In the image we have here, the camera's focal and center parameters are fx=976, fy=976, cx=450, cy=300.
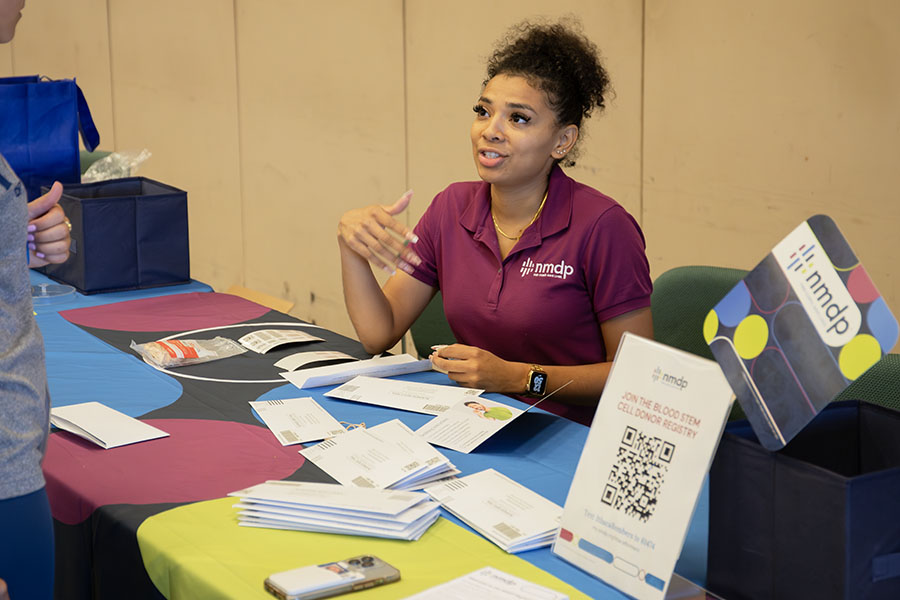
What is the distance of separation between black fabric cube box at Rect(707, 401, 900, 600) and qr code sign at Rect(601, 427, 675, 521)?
Result: 0.07m

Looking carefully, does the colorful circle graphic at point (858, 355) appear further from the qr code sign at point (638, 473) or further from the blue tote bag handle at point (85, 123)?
the blue tote bag handle at point (85, 123)

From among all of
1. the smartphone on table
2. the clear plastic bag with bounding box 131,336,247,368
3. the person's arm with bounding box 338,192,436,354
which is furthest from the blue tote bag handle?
the smartphone on table

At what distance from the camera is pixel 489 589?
45.5 inches

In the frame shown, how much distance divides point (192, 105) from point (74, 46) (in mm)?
1574

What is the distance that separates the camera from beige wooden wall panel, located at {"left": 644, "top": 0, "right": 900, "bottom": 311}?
2.56m

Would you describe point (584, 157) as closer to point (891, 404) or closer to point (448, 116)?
point (448, 116)

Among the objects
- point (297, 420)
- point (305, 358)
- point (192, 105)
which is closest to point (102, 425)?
point (297, 420)

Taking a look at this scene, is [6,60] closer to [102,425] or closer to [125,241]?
[125,241]

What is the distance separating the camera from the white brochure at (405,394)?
1.82 m

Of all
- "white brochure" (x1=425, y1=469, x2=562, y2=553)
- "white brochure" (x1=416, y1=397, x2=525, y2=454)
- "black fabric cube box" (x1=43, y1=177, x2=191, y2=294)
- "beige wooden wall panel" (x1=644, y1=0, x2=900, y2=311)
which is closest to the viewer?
"white brochure" (x1=425, y1=469, x2=562, y2=553)

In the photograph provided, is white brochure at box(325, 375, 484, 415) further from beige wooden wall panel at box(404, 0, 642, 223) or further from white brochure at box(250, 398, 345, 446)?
beige wooden wall panel at box(404, 0, 642, 223)

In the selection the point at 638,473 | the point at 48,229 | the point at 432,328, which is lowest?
the point at 432,328

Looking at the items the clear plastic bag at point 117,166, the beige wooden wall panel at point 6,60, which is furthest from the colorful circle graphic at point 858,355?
the beige wooden wall panel at point 6,60

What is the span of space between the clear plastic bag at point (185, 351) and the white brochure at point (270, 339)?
0.08 ft
